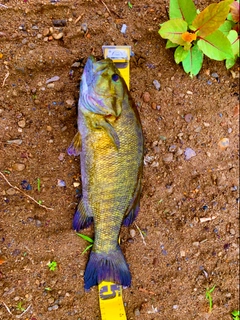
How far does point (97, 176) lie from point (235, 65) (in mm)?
1654

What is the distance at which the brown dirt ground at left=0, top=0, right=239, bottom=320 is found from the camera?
2459 mm

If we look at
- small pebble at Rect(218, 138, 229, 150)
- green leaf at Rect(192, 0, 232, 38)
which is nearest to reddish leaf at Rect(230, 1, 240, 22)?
green leaf at Rect(192, 0, 232, 38)

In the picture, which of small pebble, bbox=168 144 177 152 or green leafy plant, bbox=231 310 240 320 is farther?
green leafy plant, bbox=231 310 240 320

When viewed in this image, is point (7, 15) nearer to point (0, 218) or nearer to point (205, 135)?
point (0, 218)

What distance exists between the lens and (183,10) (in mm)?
2496

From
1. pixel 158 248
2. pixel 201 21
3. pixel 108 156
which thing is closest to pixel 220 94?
pixel 201 21

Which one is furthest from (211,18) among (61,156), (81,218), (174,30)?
(81,218)

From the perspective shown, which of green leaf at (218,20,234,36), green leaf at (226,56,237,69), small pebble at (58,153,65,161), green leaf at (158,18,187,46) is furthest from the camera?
green leaf at (226,56,237,69)

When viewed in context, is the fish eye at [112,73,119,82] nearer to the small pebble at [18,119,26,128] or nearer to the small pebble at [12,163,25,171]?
the small pebble at [18,119,26,128]

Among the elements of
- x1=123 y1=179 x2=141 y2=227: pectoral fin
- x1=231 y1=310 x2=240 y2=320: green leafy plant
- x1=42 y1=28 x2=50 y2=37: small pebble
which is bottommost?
x1=231 y1=310 x2=240 y2=320: green leafy plant

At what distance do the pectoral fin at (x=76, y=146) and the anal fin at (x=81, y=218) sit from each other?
0.42 meters

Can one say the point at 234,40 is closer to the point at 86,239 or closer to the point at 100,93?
the point at 100,93

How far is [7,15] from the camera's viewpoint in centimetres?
239

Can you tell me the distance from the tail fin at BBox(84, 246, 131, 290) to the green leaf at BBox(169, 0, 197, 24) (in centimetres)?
194
